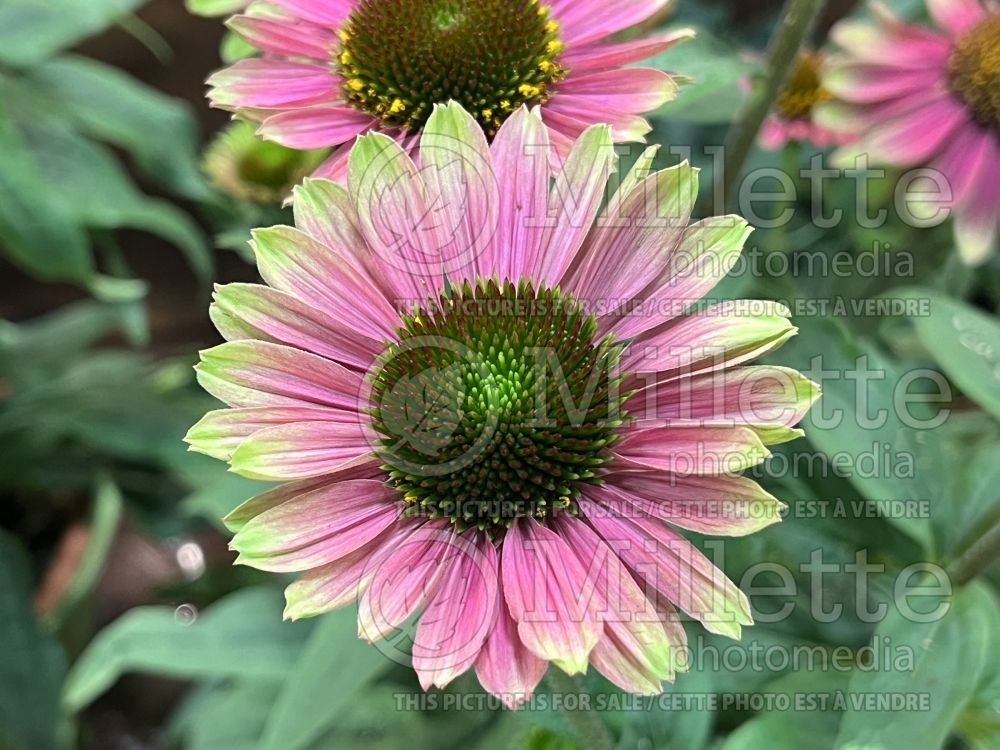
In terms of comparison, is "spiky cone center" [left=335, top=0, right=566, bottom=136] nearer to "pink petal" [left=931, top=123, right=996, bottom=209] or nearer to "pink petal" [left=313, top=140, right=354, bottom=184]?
"pink petal" [left=313, top=140, right=354, bottom=184]

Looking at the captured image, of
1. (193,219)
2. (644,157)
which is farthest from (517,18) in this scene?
(193,219)

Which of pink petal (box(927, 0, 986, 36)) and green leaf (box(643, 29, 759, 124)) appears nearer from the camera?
green leaf (box(643, 29, 759, 124))

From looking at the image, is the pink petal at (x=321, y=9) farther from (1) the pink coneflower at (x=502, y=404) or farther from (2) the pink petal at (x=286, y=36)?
(1) the pink coneflower at (x=502, y=404)

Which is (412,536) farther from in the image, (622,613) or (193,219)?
(193,219)

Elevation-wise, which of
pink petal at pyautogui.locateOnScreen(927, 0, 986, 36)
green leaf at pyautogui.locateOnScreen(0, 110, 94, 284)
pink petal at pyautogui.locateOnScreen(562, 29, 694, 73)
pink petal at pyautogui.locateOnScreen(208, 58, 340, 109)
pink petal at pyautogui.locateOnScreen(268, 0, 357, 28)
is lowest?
green leaf at pyautogui.locateOnScreen(0, 110, 94, 284)

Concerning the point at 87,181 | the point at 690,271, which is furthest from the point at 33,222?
the point at 690,271

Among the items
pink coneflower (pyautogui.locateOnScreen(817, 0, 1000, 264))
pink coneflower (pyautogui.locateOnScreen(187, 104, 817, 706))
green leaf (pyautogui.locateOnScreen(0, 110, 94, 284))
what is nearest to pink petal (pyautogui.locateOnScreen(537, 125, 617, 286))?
pink coneflower (pyautogui.locateOnScreen(187, 104, 817, 706))
